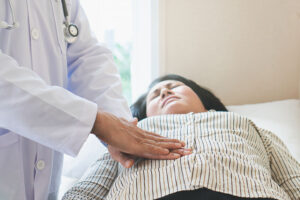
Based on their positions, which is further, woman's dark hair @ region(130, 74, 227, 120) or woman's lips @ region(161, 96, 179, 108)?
woman's dark hair @ region(130, 74, 227, 120)

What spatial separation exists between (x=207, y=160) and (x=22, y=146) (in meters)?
0.56

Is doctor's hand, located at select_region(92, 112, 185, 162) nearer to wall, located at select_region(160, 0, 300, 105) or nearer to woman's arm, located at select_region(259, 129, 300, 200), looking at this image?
woman's arm, located at select_region(259, 129, 300, 200)

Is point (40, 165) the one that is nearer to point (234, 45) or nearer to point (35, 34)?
point (35, 34)

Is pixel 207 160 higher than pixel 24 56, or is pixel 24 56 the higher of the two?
pixel 24 56

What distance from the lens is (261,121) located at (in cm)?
192

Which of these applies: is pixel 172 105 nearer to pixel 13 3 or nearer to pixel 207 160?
pixel 207 160

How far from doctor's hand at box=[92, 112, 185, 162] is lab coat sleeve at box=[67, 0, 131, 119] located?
189mm

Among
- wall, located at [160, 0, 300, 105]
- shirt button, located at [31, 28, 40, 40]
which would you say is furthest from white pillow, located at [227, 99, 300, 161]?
shirt button, located at [31, 28, 40, 40]

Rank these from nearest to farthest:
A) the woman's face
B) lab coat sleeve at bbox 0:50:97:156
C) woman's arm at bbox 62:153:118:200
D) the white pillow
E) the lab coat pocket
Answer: lab coat sleeve at bbox 0:50:97:156 < the lab coat pocket < woman's arm at bbox 62:153:118:200 < the woman's face < the white pillow

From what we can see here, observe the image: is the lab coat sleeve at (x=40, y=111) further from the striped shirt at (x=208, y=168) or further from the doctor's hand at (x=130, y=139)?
the striped shirt at (x=208, y=168)

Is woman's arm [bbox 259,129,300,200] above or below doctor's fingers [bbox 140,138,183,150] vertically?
below

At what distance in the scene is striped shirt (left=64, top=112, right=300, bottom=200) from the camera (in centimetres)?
98

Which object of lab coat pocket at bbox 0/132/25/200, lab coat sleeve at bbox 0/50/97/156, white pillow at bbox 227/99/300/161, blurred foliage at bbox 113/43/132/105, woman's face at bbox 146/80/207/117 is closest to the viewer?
lab coat sleeve at bbox 0/50/97/156

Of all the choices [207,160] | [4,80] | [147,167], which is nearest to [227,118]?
[207,160]
